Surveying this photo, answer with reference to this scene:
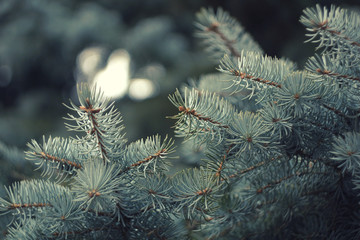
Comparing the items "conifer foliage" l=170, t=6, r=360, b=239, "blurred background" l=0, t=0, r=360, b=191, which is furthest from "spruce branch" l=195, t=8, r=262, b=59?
"blurred background" l=0, t=0, r=360, b=191

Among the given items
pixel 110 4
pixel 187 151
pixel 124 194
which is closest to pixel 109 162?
pixel 124 194

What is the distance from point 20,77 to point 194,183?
2820mm

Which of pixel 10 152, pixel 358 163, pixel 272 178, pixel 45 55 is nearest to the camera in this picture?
pixel 358 163

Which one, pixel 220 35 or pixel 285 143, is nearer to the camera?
pixel 285 143

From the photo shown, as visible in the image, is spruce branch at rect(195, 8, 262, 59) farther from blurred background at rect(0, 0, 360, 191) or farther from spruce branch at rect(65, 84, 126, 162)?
blurred background at rect(0, 0, 360, 191)

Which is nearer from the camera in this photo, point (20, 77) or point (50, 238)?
point (50, 238)

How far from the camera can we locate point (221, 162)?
677 millimetres

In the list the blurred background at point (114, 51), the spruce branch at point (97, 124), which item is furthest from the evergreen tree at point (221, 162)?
the blurred background at point (114, 51)

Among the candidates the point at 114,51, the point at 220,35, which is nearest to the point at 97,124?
the point at 220,35

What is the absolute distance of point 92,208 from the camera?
2.02 ft

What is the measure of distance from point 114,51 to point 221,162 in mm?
2189

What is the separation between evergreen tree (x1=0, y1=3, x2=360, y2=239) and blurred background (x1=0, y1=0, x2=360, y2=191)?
1.66m

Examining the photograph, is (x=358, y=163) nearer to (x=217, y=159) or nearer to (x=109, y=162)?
(x=217, y=159)

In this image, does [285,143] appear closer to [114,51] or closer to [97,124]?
[97,124]
